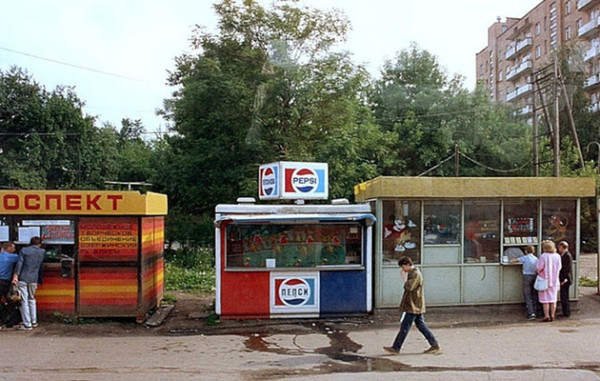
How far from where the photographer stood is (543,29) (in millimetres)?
62375

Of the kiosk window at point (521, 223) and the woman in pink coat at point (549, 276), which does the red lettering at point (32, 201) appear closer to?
the kiosk window at point (521, 223)

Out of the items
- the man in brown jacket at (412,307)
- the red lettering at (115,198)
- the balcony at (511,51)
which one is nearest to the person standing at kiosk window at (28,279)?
the red lettering at (115,198)

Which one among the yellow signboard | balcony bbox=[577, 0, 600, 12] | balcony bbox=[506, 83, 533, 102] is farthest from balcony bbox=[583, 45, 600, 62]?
the yellow signboard

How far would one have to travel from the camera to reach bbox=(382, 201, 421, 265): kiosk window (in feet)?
42.5

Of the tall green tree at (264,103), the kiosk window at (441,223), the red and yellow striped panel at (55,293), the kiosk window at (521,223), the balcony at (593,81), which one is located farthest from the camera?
the balcony at (593,81)

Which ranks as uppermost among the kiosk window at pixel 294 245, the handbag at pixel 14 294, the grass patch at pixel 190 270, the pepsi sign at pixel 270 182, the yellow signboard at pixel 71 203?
the pepsi sign at pixel 270 182

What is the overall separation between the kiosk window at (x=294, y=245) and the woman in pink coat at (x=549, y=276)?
373 centimetres

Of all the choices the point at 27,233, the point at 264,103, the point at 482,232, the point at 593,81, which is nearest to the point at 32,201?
the point at 27,233

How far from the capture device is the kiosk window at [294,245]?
40.9 feet

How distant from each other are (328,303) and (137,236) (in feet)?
13.5

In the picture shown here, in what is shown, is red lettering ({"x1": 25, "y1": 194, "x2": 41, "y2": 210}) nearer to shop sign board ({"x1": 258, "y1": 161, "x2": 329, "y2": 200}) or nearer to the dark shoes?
shop sign board ({"x1": 258, "y1": 161, "x2": 329, "y2": 200})

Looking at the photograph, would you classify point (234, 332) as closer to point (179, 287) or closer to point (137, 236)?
point (137, 236)

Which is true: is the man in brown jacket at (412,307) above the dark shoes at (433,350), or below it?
above

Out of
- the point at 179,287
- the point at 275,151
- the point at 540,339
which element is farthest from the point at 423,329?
the point at 275,151
